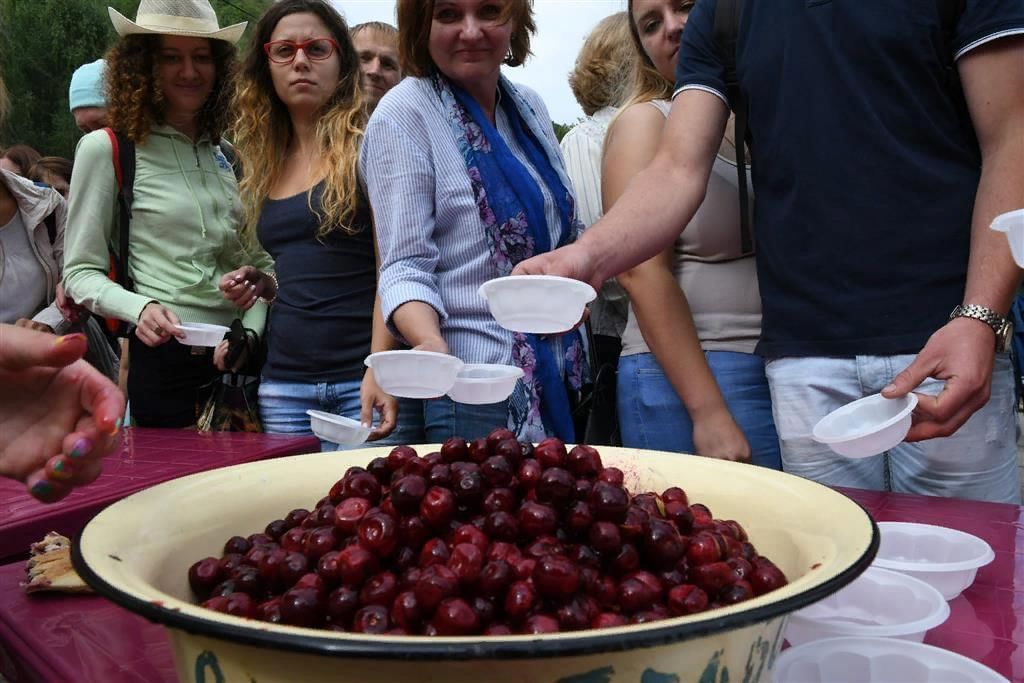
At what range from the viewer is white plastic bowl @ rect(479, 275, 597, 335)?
1.24m

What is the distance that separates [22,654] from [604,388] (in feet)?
4.86

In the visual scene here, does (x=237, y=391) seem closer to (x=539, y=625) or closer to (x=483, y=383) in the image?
(x=483, y=383)

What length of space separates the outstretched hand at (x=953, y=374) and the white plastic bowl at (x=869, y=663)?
0.59 metres

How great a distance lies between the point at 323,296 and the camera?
234 cm

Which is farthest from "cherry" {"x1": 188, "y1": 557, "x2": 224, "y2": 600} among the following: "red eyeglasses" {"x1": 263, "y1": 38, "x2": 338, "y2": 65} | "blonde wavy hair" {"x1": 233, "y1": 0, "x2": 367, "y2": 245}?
"red eyeglasses" {"x1": 263, "y1": 38, "x2": 338, "y2": 65}

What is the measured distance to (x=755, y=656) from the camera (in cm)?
59

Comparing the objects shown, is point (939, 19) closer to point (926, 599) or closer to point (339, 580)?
point (926, 599)

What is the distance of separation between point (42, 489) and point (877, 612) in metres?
0.91

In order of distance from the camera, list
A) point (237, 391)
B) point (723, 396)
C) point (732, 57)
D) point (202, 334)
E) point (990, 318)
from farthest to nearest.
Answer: point (237, 391) → point (202, 334) → point (723, 396) → point (732, 57) → point (990, 318)

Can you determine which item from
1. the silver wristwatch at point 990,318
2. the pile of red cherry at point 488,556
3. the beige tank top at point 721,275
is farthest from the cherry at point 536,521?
the beige tank top at point 721,275

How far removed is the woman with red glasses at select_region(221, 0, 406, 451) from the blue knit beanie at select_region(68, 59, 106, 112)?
195 centimetres

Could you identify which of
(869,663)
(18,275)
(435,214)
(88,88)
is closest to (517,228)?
(435,214)

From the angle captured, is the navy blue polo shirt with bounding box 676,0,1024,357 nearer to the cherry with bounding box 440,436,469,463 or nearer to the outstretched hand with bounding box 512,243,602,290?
the outstretched hand with bounding box 512,243,602,290

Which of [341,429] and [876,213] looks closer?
[876,213]
